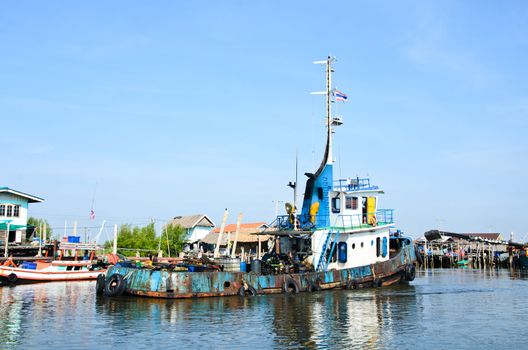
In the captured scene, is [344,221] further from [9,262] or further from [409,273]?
[9,262]

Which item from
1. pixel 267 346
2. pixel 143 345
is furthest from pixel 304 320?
pixel 143 345

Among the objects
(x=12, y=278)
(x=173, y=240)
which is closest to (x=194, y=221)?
(x=173, y=240)

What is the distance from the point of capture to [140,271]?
24906 millimetres

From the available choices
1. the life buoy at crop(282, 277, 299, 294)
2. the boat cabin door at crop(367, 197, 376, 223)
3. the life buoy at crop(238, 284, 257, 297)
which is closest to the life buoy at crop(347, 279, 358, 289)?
the life buoy at crop(282, 277, 299, 294)

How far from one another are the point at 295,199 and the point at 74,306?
12.0 metres

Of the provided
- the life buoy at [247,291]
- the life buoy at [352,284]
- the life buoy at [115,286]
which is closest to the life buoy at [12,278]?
the life buoy at [115,286]

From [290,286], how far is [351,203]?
6.25 metres

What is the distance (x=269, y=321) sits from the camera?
1984cm

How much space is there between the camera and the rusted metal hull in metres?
24.6

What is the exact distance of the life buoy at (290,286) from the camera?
26.8 metres

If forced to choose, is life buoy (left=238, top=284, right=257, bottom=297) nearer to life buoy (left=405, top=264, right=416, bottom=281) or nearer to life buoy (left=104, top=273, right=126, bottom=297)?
life buoy (left=104, top=273, right=126, bottom=297)

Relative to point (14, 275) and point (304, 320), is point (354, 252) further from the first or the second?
point (14, 275)

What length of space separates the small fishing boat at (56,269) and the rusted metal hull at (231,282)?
12.5 metres

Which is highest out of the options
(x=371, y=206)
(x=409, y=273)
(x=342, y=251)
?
(x=371, y=206)
